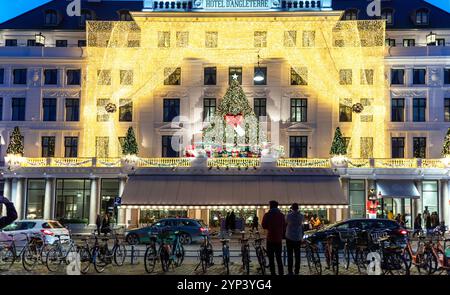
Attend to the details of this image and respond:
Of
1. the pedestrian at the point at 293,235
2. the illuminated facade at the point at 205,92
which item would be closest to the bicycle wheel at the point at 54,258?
the pedestrian at the point at 293,235

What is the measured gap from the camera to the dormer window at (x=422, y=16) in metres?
51.7

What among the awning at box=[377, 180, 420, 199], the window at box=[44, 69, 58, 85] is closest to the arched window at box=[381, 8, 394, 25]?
the awning at box=[377, 180, 420, 199]

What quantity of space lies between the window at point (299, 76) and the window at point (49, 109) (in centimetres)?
1806

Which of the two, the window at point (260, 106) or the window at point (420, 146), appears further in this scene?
the window at point (260, 106)

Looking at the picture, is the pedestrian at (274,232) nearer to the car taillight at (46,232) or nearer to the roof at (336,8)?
the car taillight at (46,232)

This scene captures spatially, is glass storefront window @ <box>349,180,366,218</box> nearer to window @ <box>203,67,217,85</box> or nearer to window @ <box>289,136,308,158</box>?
window @ <box>289,136,308,158</box>

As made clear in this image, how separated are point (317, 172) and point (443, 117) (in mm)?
10941

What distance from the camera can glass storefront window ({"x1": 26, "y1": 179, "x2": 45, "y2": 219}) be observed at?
46344 mm

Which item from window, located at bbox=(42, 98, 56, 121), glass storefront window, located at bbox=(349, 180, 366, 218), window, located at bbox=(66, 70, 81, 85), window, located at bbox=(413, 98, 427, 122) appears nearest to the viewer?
glass storefront window, located at bbox=(349, 180, 366, 218)

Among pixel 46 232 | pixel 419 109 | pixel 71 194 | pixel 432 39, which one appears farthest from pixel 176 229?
pixel 432 39

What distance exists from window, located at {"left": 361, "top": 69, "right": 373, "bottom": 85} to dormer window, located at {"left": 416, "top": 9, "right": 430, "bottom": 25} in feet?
26.6

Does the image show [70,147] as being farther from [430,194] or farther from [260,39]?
[430,194]

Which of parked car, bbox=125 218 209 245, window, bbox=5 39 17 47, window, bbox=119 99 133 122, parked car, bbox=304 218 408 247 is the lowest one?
parked car, bbox=125 218 209 245
